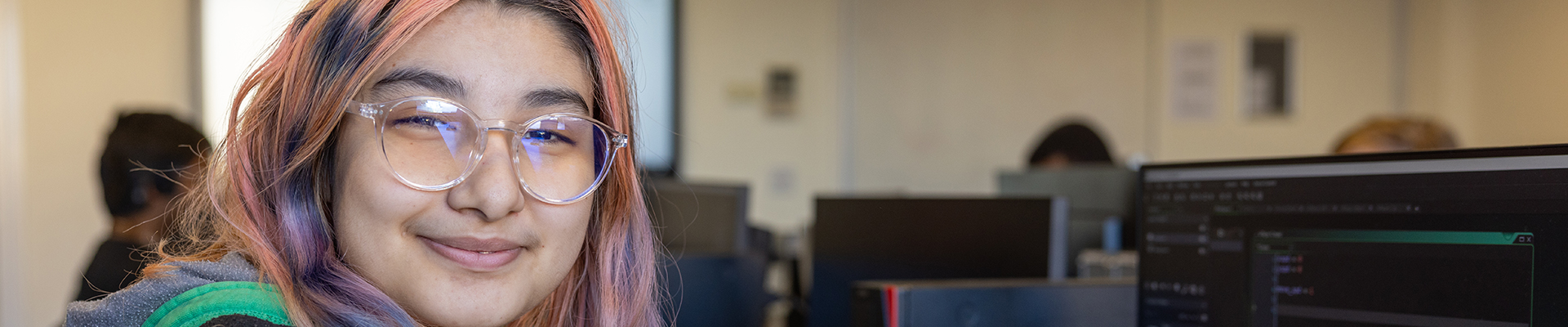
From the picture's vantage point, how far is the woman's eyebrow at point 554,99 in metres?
0.80

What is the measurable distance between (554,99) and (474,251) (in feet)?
0.47

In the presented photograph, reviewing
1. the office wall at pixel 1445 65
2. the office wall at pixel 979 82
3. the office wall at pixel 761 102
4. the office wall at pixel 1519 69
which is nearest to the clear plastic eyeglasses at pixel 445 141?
the office wall at pixel 1519 69

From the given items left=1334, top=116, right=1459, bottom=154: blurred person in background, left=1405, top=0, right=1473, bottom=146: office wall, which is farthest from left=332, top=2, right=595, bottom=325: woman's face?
left=1405, top=0, right=1473, bottom=146: office wall

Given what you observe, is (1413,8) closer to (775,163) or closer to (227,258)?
(775,163)

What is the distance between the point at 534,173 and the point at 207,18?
3.07 m

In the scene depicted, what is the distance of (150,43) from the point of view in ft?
10.5

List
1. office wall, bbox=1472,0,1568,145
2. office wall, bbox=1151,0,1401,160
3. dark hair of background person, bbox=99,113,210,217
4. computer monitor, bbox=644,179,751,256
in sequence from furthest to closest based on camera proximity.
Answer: office wall, bbox=1151,0,1401,160 → dark hair of background person, bbox=99,113,210,217 → computer monitor, bbox=644,179,751,256 → office wall, bbox=1472,0,1568,145

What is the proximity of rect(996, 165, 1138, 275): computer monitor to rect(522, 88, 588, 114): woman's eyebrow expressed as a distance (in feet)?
5.77

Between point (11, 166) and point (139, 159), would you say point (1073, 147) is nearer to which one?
point (139, 159)

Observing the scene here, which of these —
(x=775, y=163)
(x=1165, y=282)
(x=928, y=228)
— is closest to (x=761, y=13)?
(x=775, y=163)

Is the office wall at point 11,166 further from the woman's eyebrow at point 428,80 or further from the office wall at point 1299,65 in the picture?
the office wall at point 1299,65

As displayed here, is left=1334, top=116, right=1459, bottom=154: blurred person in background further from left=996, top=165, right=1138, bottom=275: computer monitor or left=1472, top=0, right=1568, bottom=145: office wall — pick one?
left=996, top=165, right=1138, bottom=275: computer monitor

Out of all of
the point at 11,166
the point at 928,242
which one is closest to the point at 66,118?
the point at 11,166

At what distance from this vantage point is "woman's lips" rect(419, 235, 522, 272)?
0.76m
